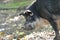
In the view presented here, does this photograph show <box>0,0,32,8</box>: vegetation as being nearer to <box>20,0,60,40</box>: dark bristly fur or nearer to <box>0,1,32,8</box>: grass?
<box>0,1,32,8</box>: grass

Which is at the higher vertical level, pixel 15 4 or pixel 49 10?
pixel 15 4

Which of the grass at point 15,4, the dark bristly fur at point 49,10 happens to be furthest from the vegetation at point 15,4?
the dark bristly fur at point 49,10

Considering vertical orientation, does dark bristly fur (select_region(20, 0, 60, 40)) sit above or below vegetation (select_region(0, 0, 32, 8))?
below

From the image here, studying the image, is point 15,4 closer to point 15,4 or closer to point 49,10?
point 15,4

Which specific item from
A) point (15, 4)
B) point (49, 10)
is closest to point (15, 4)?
point (15, 4)

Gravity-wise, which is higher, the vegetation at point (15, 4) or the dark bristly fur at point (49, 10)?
the vegetation at point (15, 4)

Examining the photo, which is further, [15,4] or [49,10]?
[15,4]

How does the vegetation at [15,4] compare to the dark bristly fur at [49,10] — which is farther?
the vegetation at [15,4]

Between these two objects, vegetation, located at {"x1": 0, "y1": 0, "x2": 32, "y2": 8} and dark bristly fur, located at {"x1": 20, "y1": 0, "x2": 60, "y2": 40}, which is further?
vegetation, located at {"x1": 0, "y1": 0, "x2": 32, "y2": 8}

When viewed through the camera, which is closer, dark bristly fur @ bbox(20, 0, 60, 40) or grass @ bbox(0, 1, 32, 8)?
dark bristly fur @ bbox(20, 0, 60, 40)

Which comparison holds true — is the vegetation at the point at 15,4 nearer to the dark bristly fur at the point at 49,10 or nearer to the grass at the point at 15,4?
the grass at the point at 15,4

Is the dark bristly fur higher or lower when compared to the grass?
lower

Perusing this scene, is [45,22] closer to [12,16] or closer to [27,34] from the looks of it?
[27,34]

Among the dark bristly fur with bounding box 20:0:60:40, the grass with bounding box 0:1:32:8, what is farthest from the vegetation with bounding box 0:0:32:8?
the dark bristly fur with bounding box 20:0:60:40
